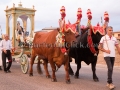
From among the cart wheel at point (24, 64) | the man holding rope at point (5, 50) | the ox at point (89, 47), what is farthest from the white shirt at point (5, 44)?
the ox at point (89, 47)

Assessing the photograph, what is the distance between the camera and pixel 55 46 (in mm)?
8523

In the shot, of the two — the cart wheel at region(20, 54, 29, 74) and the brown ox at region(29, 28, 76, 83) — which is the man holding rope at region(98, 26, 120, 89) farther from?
the cart wheel at region(20, 54, 29, 74)

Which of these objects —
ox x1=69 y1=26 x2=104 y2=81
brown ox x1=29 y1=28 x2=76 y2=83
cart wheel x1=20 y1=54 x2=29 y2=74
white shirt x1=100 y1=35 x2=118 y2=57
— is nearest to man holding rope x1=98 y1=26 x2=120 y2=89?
white shirt x1=100 y1=35 x2=118 y2=57

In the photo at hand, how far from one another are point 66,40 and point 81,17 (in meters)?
1.67

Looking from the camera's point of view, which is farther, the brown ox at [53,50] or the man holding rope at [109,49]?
Result: the brown ox at [53,50]

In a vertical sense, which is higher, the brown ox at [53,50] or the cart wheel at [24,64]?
the brown ox at [53,50]

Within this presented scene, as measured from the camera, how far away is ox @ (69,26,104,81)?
28.5 feet

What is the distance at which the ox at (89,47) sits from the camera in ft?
28.5

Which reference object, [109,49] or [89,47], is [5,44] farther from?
[109,49]

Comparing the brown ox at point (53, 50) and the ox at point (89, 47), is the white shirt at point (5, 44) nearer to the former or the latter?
the brown ox at point (53, 50)

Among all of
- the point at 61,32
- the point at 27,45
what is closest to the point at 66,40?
the point at 61,32

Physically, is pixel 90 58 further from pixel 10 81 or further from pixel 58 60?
pixel 10 81

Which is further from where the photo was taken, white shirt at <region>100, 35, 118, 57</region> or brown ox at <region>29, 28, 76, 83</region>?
brown ox at <region>29, 28, 76, 83</region>

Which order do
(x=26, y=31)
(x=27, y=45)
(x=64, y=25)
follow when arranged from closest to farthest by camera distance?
1. (x=64, y=25)
2. (x=27, y=45)
3. (x=26, y=31)
